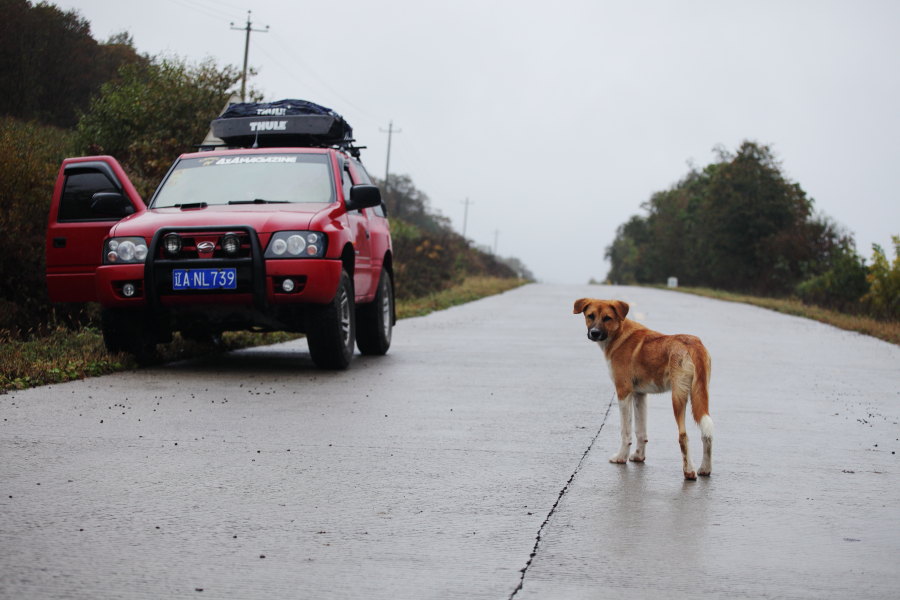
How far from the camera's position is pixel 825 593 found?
12.2ft

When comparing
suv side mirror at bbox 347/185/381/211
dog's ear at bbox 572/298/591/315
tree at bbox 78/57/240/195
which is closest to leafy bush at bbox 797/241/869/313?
tree at bbox 78/57/240/195

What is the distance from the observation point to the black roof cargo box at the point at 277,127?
12.4 m

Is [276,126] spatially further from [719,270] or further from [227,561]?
[719,270]

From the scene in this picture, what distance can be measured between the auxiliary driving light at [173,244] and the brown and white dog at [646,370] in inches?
180

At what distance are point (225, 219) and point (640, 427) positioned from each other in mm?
5049

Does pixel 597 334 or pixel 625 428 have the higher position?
pixel 597 334

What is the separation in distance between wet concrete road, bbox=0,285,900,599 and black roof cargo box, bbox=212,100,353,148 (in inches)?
139

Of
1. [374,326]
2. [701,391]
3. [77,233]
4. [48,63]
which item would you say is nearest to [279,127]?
[374,326]

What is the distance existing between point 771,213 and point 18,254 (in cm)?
5722

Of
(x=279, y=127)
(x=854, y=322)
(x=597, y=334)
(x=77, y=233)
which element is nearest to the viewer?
(x=597, y=334)

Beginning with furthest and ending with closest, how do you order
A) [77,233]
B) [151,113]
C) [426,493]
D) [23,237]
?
1. [151,113]
2. [23,237]
3. [77,233]
4. [426,493]

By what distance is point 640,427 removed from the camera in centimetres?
622

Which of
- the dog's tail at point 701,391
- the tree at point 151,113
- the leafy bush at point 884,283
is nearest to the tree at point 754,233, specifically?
the leafy bush at point 884,283

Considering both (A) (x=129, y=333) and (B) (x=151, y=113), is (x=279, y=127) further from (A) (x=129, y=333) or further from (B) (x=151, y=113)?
(B) (x=151, y=113)
